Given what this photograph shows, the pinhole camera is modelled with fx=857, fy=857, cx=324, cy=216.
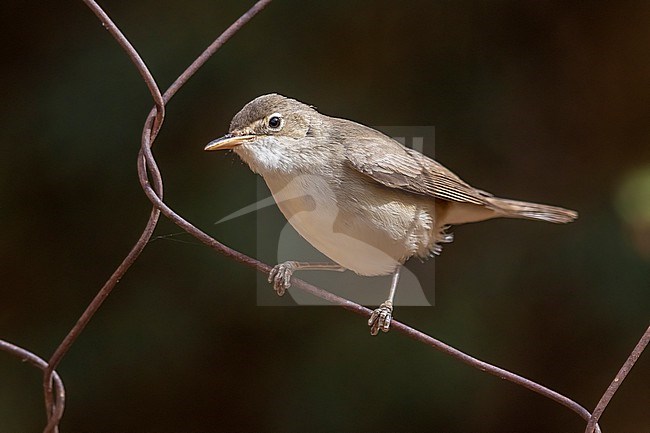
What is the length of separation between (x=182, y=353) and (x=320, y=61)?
3.36 feet

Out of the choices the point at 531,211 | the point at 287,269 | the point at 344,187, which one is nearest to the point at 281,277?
the point at 287,269

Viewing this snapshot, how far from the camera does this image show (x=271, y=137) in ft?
6.02

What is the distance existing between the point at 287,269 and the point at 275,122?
0.32 meters

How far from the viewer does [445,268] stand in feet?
9.32

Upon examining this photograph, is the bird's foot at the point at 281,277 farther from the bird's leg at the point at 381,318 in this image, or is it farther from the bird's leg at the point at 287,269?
the bird's leg at the point at 381,318

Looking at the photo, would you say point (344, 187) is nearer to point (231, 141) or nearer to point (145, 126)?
point (231, 141)

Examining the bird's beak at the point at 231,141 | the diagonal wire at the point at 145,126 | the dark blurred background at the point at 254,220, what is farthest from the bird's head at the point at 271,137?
the dark blurred background at the point at 254,220

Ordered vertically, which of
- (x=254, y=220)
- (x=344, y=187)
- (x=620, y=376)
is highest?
(x=344, y=187)

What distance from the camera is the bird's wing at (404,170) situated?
194 centimetres

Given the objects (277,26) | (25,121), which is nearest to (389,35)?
(277,26)

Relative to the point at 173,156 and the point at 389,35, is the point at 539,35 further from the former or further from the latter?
the point at 173,156

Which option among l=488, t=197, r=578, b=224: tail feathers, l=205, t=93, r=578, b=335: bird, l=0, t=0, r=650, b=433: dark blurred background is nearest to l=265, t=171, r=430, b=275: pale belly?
l=205, t=93, r=578, b=335: bird

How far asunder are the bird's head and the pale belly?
0.14ft

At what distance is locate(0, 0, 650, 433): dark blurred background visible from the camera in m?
2.63
